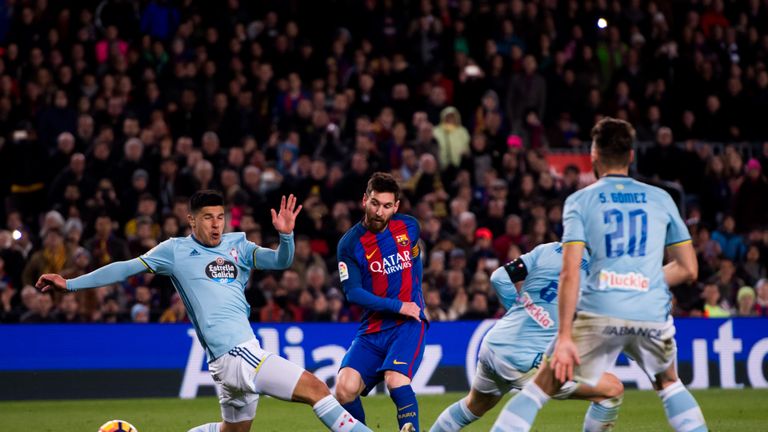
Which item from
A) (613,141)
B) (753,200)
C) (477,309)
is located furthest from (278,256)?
(753,200)

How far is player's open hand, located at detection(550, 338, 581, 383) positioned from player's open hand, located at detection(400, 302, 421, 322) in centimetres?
238

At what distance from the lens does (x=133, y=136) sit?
17141mm

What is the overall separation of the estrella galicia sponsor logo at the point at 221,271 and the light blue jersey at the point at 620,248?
2569 mm

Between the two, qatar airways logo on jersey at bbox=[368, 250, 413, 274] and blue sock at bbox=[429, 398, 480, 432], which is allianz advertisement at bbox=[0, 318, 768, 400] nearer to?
qatar airways logo on jersey at bbox=[368, 250, 413, 274]

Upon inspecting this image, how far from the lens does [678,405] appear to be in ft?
22.2

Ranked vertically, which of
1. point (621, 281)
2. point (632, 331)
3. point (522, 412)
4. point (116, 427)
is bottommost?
point (116, 427)

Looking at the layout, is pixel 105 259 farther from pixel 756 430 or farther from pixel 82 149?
pixel 756 430

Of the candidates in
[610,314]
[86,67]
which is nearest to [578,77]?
[86,67]

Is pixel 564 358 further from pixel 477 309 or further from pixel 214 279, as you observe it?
pixel 477 309

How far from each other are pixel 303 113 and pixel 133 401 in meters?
5.66

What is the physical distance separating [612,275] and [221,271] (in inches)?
109

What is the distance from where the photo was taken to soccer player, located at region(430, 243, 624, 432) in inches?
318

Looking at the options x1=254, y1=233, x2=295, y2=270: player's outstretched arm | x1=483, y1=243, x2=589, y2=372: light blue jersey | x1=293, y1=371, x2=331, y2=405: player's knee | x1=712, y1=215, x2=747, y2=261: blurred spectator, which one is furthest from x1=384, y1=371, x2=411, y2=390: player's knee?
x1=712, y1=215, x2=747, y2=261: blurred spectator

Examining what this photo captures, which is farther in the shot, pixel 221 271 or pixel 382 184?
pixel 382 184
